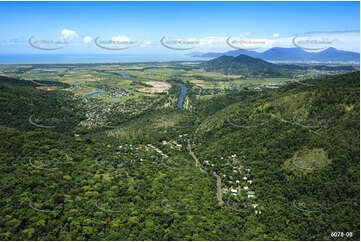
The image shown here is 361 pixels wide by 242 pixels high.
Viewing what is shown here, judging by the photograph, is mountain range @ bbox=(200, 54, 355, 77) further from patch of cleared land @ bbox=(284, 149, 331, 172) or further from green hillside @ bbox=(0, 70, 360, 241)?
patch of cleared land @ bbox=(284, 149, 331, 172)

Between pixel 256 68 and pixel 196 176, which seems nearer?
pixel 196 176

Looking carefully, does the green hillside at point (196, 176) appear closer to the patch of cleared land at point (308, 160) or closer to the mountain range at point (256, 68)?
the patch of cleared land at point (308, 160)

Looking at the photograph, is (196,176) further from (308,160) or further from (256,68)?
(256,68)

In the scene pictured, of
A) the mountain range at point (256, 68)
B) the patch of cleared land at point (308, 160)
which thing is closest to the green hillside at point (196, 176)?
the patch of cleared land at point (308, 160)

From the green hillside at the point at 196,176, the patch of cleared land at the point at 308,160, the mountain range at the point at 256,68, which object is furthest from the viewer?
the mountain range at the point at 256,68

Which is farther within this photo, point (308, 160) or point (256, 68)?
point (256, 68)

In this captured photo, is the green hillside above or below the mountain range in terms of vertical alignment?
below

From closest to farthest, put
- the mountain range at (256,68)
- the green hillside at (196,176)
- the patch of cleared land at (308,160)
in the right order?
1. the green hillside at (196,176)
2. the patch of cleared land at (308,160)
3. the mountain range at (256,68)

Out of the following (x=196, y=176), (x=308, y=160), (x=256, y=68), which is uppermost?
(x=256, y=68)

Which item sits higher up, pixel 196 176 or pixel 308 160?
pixel 308 160

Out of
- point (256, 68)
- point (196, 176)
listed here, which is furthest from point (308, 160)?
point (256, 68)

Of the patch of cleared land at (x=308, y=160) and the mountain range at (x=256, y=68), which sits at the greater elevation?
the mountain range at (x=256, y=68)

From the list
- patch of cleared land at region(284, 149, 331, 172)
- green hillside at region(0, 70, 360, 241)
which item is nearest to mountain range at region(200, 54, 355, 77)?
green hillside at region(0, 70, 360, 241)
